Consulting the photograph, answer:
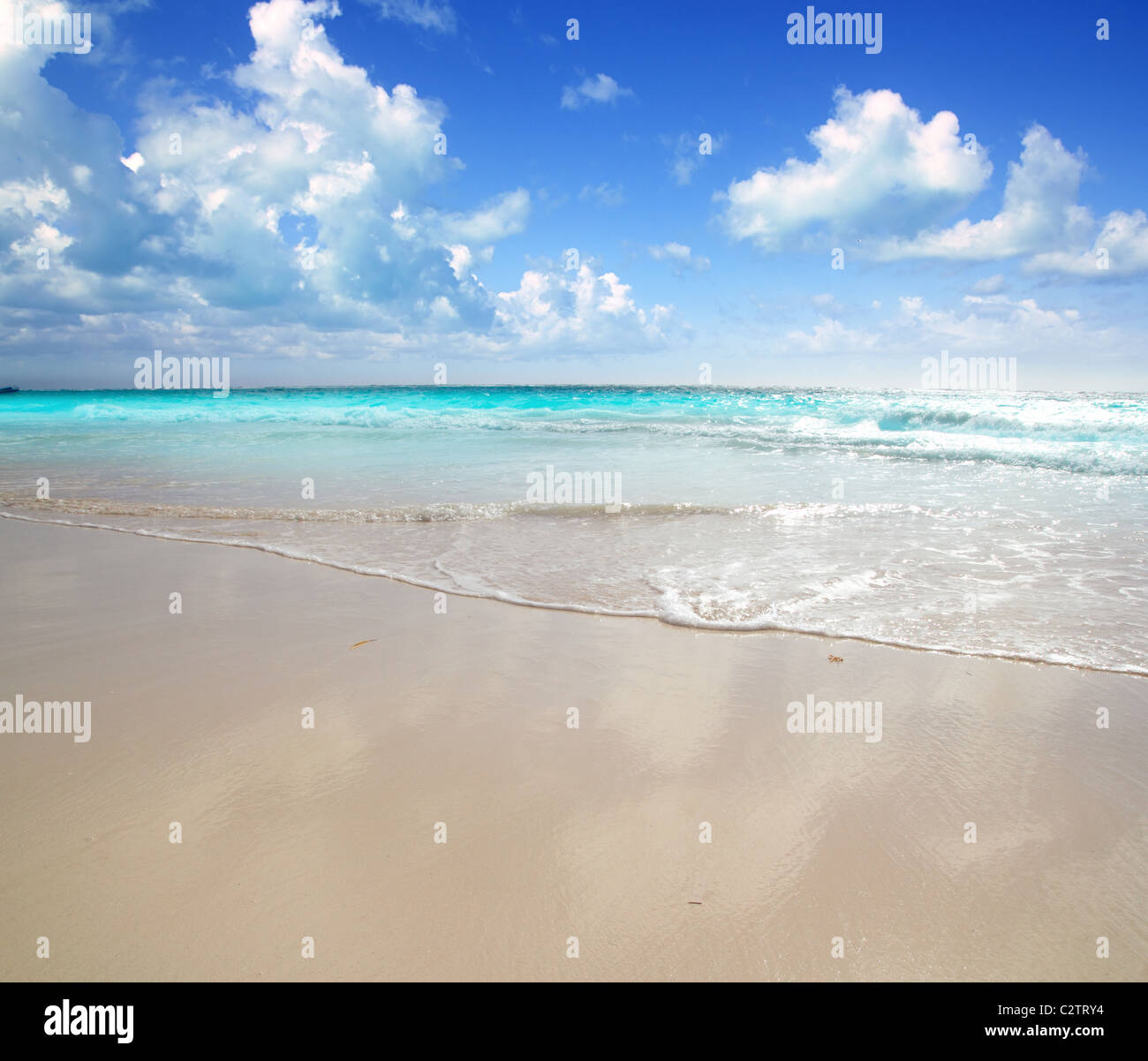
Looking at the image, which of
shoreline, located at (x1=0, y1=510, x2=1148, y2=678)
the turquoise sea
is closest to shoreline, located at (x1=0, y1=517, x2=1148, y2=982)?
shoreline, located at (x1=0, y1=510, x2=1148, y2=678)

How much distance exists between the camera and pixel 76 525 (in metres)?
8.35

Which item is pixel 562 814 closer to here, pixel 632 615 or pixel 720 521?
pixel 632 615

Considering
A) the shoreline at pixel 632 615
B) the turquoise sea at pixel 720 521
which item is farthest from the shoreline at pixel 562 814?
the turquoise sea at pixel 720 521

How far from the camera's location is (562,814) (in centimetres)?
260

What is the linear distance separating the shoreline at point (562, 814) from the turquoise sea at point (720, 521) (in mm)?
948

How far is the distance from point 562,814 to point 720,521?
6.29m

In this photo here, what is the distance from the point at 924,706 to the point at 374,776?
2.83 meters

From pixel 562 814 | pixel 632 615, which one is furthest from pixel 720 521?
pixel 562 814

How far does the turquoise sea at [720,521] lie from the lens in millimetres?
5082

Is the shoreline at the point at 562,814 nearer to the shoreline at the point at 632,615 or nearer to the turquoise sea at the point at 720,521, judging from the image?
the shoreline at the point at 632,615

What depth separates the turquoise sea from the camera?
508 cm

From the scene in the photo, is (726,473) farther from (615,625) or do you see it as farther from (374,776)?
(374,776)
